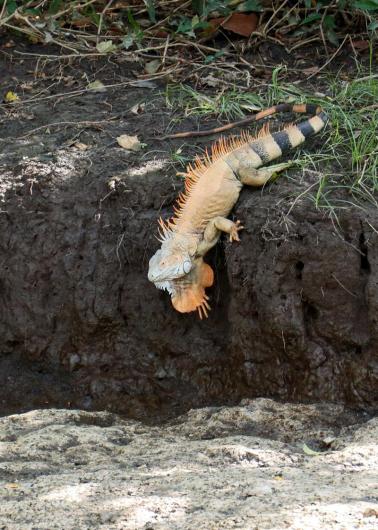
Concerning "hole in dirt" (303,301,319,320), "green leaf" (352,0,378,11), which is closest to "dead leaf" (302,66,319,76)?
"green leaf" (352,0,378,11)

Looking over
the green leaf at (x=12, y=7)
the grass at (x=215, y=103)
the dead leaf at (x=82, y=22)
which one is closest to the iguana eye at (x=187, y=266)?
the grass at (x=215, y=103)

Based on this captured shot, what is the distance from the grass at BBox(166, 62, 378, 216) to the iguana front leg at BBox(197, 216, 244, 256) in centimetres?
54

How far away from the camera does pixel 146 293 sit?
6.95 m

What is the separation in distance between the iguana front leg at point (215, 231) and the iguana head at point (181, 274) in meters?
0.07

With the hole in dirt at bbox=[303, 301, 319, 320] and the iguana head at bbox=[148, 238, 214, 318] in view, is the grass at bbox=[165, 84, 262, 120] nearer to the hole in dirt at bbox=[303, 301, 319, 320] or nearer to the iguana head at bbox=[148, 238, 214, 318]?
the iguana head at bbox=[148, 238, 214, 318]

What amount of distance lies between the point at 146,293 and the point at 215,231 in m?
0.76

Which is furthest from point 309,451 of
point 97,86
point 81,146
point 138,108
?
point 97,86

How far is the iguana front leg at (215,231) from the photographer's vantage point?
644 cm

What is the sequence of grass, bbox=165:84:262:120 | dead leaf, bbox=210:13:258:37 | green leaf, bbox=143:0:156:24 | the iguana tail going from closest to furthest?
the iguana tail
grass, bbox=165:84:262:120
dead leaf, bbox=210:13:258:37
green leaf, bbox=143:0:156:24

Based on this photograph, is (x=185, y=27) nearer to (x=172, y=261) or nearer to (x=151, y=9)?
(x=151, y=9)

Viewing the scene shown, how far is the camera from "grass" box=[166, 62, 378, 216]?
6.46 metres

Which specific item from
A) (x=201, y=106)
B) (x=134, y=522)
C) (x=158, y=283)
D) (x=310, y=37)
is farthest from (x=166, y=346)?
(x=310, y=37)

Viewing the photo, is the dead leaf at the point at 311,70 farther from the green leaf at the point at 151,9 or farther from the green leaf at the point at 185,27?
the green leaf at the point at 151,9

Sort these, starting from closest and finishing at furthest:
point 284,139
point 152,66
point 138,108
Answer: point 284,139
point 138,108
point 152,66
